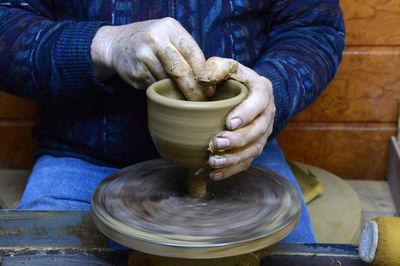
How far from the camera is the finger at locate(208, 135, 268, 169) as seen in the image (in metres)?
0.93

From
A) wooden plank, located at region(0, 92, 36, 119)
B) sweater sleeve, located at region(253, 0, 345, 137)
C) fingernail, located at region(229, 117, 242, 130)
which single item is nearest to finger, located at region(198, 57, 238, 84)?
fingernail, located at region(229, 117, 242, 130)

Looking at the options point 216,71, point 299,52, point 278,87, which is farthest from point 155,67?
point 299,52

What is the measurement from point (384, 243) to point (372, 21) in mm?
1363

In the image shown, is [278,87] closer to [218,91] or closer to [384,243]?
[218,91]

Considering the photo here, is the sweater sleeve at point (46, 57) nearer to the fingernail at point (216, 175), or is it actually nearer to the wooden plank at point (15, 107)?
the fingernail at point (216, 175)

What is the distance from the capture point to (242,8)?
4.40 feet

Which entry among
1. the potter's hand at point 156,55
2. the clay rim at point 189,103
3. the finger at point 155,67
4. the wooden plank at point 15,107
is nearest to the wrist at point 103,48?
the potter's hand at point 156,55

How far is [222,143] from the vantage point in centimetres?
90

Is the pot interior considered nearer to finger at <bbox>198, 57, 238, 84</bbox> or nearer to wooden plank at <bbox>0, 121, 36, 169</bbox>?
finger at <bbox>198, 57, 238, 84</bbox>

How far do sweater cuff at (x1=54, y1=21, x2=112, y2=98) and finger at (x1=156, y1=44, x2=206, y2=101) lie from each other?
0.24 metres

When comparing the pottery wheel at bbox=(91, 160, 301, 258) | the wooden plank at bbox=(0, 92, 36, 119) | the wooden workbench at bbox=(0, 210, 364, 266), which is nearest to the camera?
the pottery wheel at bbox=(91, 160, 301, 258)

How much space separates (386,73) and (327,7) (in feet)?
2.41

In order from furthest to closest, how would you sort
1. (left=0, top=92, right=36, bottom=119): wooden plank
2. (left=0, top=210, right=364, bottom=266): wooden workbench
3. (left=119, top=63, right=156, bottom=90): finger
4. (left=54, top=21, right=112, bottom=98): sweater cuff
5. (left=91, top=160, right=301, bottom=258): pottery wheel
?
(left=0, top=92, right=36, bottom=119): wooden plank → (left=54, top=21, right=112, bottom=98): sweater cuff → (left=119, top=63, right=156, bottom=90): finger → (left=0, top=210, right=364, bottom=266): wooden workbench → (left=91, top=160, right=301, bottom=258): pottery wheel

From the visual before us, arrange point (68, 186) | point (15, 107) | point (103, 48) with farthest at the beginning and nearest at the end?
1. point (15, 107)
2. point (68, 186)
3. point (103, 48)
